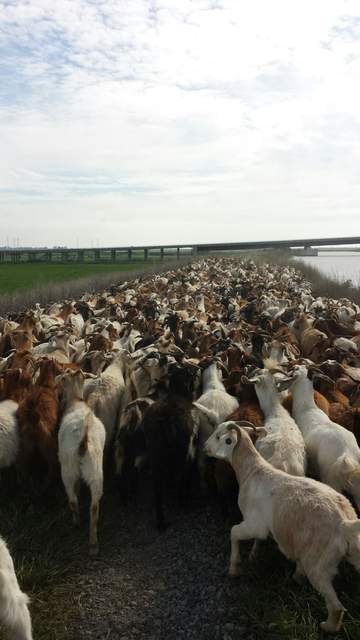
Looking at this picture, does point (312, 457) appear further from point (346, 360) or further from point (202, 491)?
point (346, 360)

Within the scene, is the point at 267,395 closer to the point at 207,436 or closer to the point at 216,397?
the point at 216,397

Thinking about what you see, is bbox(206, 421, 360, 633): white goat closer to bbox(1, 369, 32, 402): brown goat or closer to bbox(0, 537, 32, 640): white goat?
bbox(0, 537, 32, 640): white goat

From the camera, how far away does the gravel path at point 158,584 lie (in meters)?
4.74

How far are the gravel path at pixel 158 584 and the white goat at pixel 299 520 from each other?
1.40 ft

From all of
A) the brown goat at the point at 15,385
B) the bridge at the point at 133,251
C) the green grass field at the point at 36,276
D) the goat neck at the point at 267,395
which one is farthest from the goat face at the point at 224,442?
the bridge at the point at 133,251

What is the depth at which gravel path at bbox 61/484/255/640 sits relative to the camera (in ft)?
15.5

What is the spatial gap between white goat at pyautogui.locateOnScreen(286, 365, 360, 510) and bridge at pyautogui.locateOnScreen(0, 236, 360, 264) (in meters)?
72.1

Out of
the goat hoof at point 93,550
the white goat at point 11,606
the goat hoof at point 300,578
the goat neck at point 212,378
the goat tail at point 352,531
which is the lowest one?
the goat hoof at point 93,550

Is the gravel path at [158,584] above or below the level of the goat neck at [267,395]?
below

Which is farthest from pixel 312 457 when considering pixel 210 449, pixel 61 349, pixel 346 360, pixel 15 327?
pixel 15 327

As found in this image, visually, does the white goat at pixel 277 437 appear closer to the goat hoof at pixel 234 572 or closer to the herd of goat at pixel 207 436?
the herd of goat at pixel 207 436

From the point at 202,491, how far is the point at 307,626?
2945mm

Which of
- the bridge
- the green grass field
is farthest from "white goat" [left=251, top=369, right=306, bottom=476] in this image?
the bridge

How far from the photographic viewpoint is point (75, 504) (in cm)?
609
